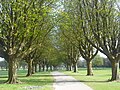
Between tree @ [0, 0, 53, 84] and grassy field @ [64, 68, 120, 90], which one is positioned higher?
tree @ [0, 0, 53, 84]

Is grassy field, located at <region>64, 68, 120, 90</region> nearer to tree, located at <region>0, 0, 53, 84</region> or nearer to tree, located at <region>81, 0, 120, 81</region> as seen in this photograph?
tree, located at <region>81, 0, 120, 81</region>

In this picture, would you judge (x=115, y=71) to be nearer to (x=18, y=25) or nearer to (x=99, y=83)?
(x=99, y=83)

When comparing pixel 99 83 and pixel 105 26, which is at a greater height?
pixel 105 26

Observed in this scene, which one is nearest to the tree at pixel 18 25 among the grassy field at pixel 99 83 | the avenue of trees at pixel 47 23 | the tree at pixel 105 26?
the avenue of trees at pixel 47 23

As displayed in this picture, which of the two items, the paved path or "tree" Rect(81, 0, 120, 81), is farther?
"tree" Rect(81, 0, 120, 81)

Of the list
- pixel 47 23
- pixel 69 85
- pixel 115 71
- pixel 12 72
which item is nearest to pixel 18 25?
pixel 12 72

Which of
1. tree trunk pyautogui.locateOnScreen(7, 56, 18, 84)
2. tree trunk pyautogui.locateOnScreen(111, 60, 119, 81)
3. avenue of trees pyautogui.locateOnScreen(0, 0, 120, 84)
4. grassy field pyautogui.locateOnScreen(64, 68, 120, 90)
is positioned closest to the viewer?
grassy field pyautogui.locateOnScreen(64, 68, 120, 90)

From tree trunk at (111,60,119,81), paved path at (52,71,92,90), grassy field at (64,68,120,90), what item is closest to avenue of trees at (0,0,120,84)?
tree trunk at (111,60,119,81)

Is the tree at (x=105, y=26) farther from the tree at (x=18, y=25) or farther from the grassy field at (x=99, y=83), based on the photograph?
the tree at (x=18, y=25)

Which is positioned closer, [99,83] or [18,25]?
[99,83]

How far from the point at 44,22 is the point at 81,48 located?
763 inches

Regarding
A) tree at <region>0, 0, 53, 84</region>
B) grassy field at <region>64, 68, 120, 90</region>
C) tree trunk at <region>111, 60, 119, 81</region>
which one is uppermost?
tree at <region>0, 0, 53, 84</region>

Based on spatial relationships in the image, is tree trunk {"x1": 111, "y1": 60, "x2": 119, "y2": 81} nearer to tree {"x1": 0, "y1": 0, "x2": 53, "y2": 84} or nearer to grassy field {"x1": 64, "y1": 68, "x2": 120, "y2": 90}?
grassy field {"x1": 64, "y1": 68, "x2": 120, "y2": 90}

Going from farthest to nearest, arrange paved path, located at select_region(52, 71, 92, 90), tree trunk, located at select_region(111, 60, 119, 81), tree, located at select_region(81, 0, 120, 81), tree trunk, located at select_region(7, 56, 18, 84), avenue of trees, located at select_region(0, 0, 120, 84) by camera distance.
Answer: tree, located at select_region(81, 0, 120, 81) < tree trunk, located at select_region(111, 60, 119, 81) < tree trunk, located at select_region(7, 56, 18, 84) < avenue of trees, located at select_region(0, 0, 120, 84) < paved path, located at select_region(52, 71, 92, 90)
